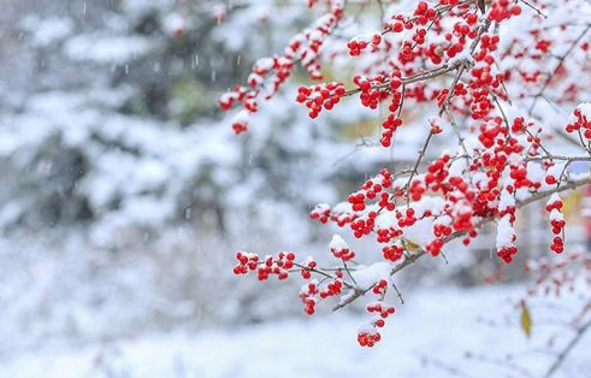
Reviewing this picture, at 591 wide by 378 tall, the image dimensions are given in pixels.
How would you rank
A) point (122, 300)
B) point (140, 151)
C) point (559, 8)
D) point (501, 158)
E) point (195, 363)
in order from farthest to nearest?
point (140, 151) < point (122, 300) < point (195, 363) < point (559, 8) < point (501, 158)

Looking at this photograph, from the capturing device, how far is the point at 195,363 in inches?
261

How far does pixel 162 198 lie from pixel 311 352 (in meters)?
2.54

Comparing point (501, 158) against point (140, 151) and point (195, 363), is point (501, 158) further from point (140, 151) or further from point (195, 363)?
point (140, 151)

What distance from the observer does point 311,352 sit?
7.02 metres

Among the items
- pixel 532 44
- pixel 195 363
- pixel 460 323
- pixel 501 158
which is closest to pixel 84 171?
pixel 195 363

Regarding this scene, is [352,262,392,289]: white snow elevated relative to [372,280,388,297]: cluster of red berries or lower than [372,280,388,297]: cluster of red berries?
lower

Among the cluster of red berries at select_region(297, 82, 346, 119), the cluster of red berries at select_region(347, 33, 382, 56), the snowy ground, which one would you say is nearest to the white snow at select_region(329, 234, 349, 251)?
the cluster of red berries at select_region(297, 82, 346, 119)

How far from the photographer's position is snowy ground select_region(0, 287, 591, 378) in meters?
6.21

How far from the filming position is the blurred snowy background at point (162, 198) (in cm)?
752

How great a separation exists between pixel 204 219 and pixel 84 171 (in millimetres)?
1560

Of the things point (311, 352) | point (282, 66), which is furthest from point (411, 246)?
point (311, 352)

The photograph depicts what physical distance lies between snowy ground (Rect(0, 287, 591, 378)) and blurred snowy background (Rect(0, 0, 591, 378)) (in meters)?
0.04

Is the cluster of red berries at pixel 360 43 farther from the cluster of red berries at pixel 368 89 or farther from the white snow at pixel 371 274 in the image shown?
the white snow at pixel 371 274

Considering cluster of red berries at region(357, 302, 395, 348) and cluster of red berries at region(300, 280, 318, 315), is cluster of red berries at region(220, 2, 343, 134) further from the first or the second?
cluster of red berries at region(357, 302, 395, 348)
